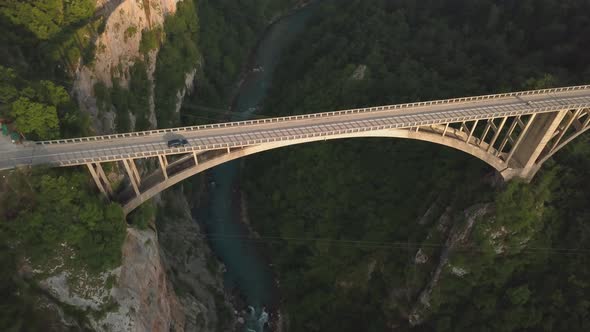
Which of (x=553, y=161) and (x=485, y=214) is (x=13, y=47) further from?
(x=553, y=161)

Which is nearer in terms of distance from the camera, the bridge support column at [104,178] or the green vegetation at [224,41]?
the bridge support column at [104,178]

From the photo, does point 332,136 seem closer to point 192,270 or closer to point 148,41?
point 192,270

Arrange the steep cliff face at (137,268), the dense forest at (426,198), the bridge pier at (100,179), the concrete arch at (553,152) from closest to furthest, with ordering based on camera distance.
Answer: the steep cliff face at (137,268) < the bridge pier at (100,179) < the concrete arch at (553,152) < the dense forest at (426,198)

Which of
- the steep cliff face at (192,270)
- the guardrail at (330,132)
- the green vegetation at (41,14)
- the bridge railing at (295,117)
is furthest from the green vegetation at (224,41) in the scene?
the guardrail at (330,132)

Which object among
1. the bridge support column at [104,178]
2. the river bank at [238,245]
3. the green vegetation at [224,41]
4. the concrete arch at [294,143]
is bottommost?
the river bank at [238,245]

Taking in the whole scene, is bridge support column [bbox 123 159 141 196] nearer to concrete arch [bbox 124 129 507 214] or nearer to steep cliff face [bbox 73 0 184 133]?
concrete arch [bbox 124 129 507 214]

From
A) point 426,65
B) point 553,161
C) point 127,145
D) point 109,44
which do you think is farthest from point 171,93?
point 553,161

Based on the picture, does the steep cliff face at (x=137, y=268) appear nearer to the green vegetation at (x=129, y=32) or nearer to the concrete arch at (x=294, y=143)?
the green vegetation at (x=129, y=32)
